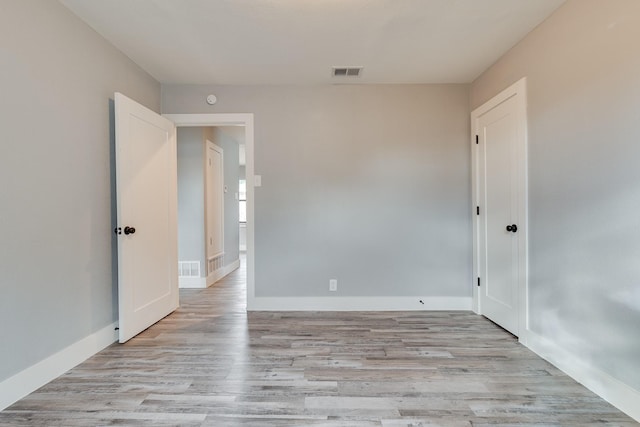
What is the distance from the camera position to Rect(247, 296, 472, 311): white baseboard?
316 centimetres

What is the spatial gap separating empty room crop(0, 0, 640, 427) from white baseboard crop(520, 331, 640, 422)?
0.4 inches

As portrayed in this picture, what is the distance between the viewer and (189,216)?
4.16 meters

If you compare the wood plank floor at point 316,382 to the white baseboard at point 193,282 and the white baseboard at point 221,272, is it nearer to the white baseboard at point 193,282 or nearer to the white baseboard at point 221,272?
the white baseboard at point 193,282

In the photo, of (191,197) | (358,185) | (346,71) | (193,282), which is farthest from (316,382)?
(191,197)

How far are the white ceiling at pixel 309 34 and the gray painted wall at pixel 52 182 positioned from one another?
12.8 inches

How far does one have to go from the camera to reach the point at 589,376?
5.84 feet

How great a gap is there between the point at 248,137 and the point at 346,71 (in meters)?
1.19

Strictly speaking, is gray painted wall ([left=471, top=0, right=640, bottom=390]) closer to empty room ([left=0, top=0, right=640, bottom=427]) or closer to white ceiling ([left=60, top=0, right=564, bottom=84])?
empty room ([left=0, top=0, right=640, bottom=427])

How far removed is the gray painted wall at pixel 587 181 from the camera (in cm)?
156

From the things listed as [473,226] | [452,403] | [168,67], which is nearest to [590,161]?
[473,226]

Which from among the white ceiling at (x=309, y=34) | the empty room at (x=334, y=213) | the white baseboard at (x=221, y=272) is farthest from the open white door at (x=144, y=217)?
the white baseboard at (x=221, y=272)

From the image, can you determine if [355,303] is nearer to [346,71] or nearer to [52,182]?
[346,71]

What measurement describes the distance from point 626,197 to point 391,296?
2.07 meters

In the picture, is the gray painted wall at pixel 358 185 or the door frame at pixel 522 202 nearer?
the door frame at pixel 522 202
